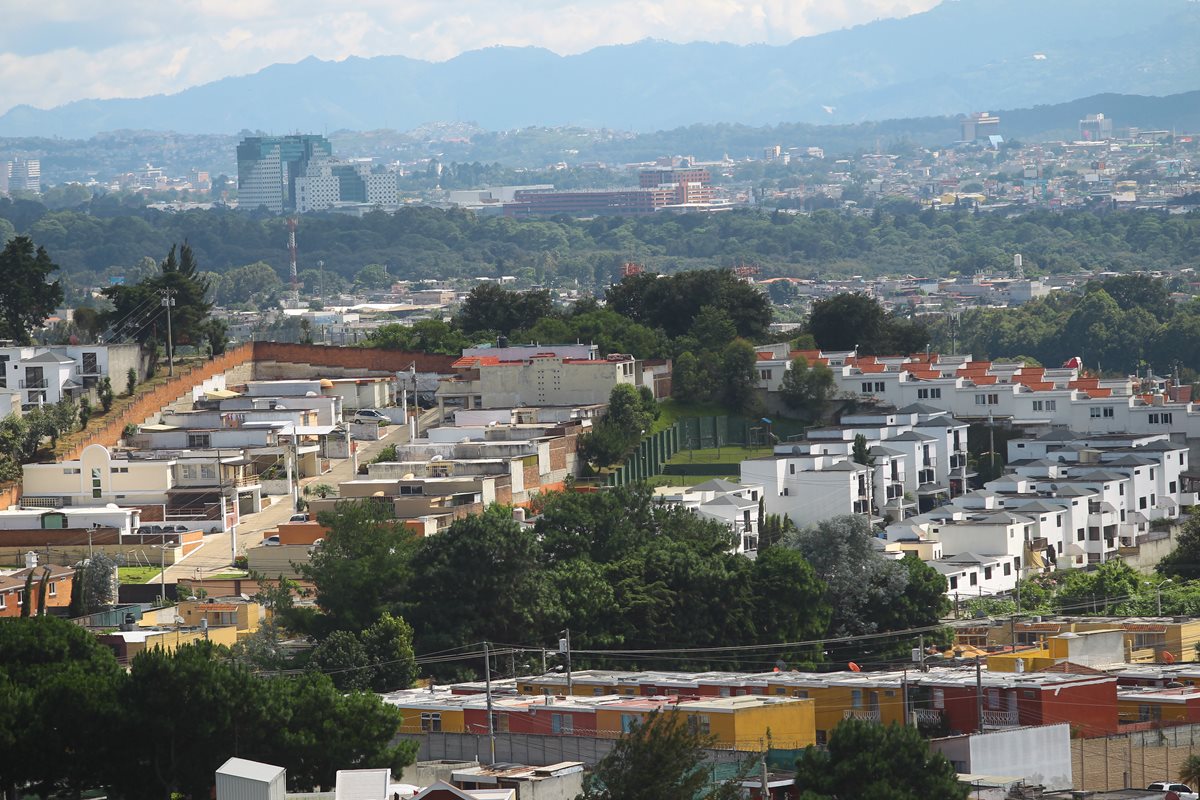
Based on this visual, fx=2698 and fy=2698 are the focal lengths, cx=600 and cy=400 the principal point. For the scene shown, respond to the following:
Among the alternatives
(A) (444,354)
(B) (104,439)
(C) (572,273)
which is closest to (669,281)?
(A) (444,354)

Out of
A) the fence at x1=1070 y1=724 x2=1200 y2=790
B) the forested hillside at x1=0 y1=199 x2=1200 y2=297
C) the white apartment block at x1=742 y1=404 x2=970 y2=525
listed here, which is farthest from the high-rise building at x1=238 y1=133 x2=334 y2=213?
the fence at x1=1070 y1=724 x2=1200 y2=790

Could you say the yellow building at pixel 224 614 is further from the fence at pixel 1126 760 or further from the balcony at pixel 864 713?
the fence at pixel 1126 760

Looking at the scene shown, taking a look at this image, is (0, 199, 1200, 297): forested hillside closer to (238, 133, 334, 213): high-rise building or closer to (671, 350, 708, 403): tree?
(238, 133, 334, 213): high-rise building

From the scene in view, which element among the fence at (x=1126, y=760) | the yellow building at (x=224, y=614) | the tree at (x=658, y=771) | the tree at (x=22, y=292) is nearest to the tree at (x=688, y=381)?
the tree at (x=22, y=292)

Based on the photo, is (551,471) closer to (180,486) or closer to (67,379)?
(180,486)

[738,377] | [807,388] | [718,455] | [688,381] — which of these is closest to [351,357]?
[688,381]

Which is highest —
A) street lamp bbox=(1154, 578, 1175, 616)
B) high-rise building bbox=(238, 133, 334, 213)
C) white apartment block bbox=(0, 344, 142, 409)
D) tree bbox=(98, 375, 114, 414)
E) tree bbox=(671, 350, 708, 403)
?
high-rise building bbox=(238, 133, 334, 213)
